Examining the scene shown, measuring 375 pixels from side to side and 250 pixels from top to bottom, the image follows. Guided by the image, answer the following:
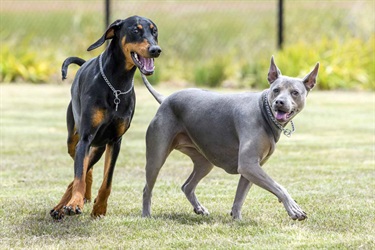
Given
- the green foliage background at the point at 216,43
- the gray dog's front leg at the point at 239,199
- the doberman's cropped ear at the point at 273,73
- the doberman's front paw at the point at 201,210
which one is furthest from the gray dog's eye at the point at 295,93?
the green foliage background at the point at 216,43

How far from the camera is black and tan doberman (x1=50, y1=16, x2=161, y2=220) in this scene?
7047mm

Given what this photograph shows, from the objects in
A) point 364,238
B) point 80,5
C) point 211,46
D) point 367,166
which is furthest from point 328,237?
point 80,5

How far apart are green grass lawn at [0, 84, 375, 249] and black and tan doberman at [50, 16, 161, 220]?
0.28 m

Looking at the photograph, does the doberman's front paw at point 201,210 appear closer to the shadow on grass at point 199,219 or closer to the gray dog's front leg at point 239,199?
the shadow on grass at point 199,219

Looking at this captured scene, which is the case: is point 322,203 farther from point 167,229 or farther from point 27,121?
point 27,121

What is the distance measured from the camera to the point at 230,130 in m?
7.18

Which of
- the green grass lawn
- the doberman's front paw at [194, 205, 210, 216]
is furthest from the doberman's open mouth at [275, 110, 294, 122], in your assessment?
the doberman's front paw at [194, 205, 210, 216]

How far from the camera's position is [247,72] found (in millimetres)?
18469

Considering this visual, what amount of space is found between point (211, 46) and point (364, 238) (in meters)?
17.4

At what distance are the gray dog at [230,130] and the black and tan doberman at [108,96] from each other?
1.03 feet

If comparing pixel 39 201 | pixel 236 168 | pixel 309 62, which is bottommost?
pixel 309 62

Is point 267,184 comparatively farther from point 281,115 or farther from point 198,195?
point 198,195

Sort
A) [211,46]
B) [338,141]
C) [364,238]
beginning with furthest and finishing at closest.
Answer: [211,46]
[338,141]
[364,238]

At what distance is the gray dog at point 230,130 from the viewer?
683 cm
